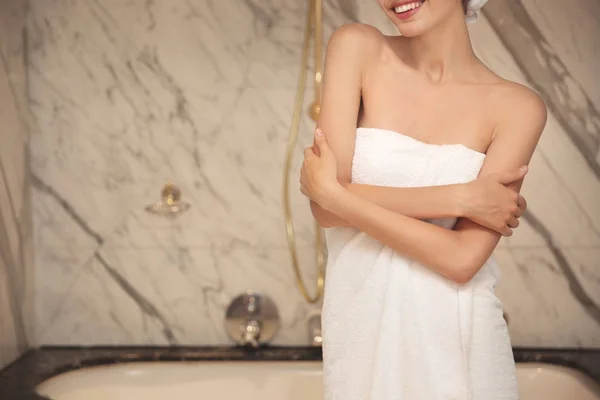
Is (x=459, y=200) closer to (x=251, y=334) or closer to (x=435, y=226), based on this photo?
(x=435, y=226)

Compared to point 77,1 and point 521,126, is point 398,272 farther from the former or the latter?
point 77,1

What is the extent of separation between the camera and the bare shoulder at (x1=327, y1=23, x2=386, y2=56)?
4.18 feet

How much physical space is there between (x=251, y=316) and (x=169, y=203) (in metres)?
0.44

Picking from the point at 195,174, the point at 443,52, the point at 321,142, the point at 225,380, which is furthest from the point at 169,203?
the point at 443,52

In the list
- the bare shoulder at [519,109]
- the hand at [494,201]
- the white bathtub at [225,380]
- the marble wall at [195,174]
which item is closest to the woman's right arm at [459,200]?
the hand at [494,201]

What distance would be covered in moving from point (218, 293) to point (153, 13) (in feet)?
2.95

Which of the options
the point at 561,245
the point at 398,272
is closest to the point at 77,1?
the point at 398,272

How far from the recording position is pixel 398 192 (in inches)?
46.8

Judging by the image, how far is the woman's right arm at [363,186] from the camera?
1171 millimetres

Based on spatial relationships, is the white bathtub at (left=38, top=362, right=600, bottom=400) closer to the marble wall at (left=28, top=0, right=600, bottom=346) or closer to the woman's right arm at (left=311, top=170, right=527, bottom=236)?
the marble wall at (left=28, top=0, right=600, bottom=346)

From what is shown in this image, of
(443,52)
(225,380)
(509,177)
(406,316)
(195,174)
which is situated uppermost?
(443,52)

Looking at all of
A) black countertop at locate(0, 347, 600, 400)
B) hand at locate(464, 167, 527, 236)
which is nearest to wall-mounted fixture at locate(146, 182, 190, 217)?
black countertop at locate(0, 347, 600, 400)

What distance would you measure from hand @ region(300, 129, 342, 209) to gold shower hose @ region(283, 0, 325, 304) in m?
0.62

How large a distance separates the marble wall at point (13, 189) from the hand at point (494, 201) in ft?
4.49
